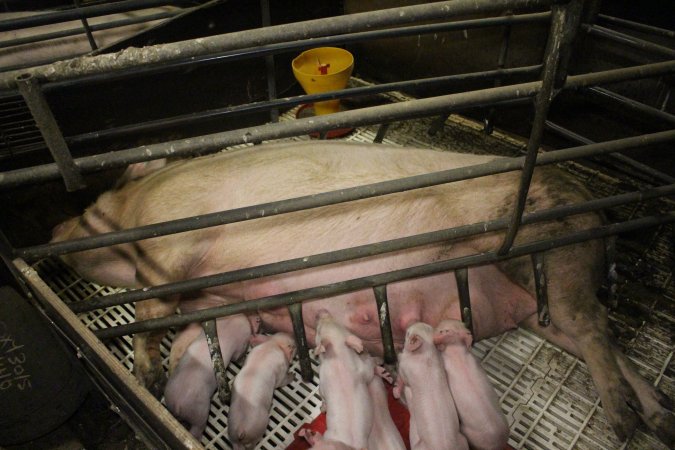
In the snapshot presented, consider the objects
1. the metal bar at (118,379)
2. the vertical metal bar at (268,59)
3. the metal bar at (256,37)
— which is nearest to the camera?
the metal bar at (256,37)

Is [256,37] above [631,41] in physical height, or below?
above

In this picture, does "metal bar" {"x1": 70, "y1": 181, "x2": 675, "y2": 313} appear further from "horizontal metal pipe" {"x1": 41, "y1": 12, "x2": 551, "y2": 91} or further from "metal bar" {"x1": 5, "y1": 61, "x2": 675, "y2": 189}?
"horizontal metal pipe" {"x1": 41, "y1": 12, "x2": 551, "y2": 91}

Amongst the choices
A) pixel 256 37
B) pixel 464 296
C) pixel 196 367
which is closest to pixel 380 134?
pixel 464 296

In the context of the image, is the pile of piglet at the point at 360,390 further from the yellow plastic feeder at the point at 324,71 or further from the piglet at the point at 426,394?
the yellow plastic feeder at the point at 324,71

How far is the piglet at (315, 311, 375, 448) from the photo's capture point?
1.33 m

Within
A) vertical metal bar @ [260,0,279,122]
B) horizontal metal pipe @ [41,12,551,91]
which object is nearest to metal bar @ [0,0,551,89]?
horizontal metal pipe @ [41,12,551,91]

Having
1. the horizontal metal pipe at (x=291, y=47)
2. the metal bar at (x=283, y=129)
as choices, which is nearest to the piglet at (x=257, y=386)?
the metal bar at (x=283, y=129)

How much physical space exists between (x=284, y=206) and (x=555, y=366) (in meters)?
1.15

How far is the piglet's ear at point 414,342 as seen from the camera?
1.46 meters

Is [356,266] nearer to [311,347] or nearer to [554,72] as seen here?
[311,347]

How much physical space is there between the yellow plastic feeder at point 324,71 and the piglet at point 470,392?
1.37 metres

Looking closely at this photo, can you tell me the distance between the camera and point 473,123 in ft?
9.01

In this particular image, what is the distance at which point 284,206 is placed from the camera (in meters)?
1.23

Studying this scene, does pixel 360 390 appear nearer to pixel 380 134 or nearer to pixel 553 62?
pixel 553 62
